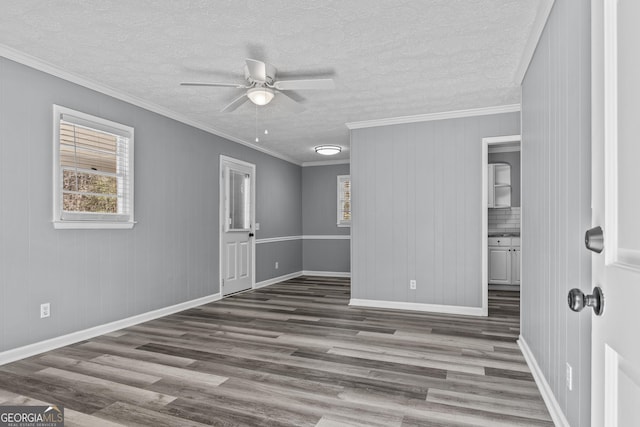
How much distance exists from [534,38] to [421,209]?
8.26 ft

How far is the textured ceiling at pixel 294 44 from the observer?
2.48 metres

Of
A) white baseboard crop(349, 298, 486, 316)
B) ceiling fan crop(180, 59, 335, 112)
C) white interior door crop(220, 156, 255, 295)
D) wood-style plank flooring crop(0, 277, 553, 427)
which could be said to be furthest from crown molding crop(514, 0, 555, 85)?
white interior door crop(220, 156, 255, 295)

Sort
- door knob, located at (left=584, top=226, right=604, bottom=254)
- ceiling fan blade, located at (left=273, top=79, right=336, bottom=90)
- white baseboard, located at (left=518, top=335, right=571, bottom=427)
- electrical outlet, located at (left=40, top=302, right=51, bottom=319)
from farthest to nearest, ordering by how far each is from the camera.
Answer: electrical outlet, located at (left=40, top=302, right=51, bottom=319), ceiling fan blade, located at (left=273, top=79, right=336, bottom=90), white baseboard, located at (left=518, top=335, right=571, bottom=427), door knob, located at (left=584, top=226, right=604, bottom=254)

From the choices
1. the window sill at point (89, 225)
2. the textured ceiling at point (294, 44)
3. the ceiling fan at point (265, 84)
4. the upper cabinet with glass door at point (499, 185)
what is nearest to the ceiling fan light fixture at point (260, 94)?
the ceiling fan at point (265, 84)

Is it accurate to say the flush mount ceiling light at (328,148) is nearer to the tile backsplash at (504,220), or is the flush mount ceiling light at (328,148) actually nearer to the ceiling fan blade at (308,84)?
the ceiling fan blade at (308,84)

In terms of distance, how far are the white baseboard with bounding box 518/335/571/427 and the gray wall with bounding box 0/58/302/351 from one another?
13.0ft

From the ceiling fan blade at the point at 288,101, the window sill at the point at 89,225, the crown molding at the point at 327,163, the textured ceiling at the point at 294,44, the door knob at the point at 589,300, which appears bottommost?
Result: the door knob at the point at 589,300

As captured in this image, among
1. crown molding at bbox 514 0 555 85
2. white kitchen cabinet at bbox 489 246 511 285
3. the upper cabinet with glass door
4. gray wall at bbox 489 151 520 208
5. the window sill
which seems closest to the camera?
A: crown molding at bbox 514 0 555 85

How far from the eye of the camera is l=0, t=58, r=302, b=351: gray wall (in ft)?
10.1

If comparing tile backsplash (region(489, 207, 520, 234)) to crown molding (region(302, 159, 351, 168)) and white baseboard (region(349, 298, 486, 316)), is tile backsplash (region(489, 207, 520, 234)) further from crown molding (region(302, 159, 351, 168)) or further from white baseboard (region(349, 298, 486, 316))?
crown molding (region(302, 159, 351, 168))

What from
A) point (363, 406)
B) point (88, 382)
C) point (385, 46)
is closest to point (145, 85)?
point (385, 46)

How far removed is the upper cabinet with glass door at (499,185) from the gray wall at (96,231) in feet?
14.5

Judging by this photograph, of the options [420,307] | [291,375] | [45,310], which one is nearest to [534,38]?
[291,375]

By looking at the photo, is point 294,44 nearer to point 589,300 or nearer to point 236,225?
point 589,300
